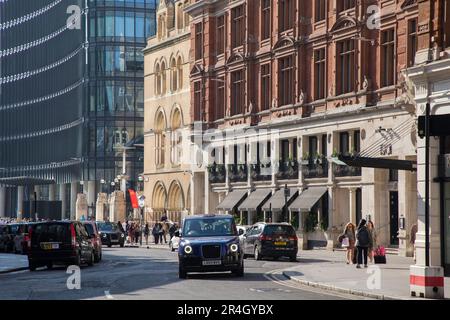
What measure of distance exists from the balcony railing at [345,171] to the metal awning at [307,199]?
1455mm

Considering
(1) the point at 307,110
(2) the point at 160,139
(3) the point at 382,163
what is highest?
(1) the point at 307,110

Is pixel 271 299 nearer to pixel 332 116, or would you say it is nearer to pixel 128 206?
pixel 332 116

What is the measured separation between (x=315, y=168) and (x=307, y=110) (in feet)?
10.3

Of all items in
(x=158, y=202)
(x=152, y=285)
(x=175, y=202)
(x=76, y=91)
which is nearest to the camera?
(x=152, y=285)

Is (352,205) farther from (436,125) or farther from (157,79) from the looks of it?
(157,79)

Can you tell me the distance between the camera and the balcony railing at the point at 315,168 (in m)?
60.9

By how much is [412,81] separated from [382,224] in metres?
23.3

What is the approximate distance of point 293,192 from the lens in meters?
63.9

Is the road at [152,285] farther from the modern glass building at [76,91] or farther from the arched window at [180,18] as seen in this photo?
the modern glass building at [76,91]

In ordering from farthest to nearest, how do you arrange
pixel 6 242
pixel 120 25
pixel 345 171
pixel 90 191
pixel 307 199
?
pixel 90 191 → pixel 120 25 → pixel 6 242 → pixel 307 199 → pixel 345 171

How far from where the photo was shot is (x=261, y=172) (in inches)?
2677

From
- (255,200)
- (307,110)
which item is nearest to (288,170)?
(255,200)

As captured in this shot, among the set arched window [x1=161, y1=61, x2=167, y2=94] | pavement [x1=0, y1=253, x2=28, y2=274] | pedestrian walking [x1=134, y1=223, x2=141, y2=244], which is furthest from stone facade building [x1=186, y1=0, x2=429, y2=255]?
pavement [x1=0, y1=253, x2=28, y2=274]

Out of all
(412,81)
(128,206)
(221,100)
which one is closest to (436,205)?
(412,81)
